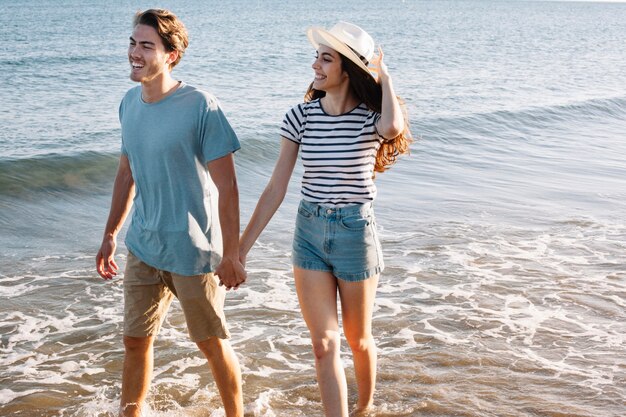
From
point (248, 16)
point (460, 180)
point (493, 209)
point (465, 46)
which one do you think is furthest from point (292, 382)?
point (248, 16)

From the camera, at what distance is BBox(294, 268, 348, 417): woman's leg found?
412cm

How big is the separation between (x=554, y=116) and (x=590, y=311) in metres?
14.5

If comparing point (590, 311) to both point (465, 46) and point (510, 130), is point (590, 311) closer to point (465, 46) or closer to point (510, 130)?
point (510, 130)

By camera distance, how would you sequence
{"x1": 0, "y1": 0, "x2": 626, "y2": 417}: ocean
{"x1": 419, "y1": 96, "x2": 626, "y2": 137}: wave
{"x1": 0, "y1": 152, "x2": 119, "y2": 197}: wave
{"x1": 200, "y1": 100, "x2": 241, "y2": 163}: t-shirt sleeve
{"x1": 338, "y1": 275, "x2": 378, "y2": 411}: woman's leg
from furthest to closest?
{"x1": 419, "y1": 96, "x2": 626, "y2": 137}: wave → {"x1": 0, "y1": 152, "x2": 119, "y2": 197}: wave → {"x1": 0, "y1": 0, "x2": 626, "y2": 417}: ocean → {"x1": 338, "y1": 275, "x2": 378, "y2": 411}: woman's leg → {"x1": 200, "y1": 100, "x2": 241, "y2": 163}: t-shirt sleeve

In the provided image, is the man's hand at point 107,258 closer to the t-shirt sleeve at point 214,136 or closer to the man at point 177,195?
the man at point 177,195

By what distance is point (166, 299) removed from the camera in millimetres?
4348

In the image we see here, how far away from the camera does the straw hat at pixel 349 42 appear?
403cm

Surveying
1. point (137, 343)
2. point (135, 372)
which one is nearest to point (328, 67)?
point (137, 343)

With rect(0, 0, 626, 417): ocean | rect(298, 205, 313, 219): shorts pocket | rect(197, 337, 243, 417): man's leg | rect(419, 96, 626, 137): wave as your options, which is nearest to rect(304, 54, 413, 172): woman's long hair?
rect(298, 205, 313, 219): shorts pocket

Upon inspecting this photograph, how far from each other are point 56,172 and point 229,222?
31.5 feet

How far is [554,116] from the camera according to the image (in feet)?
67.3

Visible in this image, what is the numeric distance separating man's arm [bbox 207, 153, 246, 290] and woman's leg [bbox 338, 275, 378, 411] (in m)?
0.54

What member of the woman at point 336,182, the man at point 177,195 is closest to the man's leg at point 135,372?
the man at point 177,195

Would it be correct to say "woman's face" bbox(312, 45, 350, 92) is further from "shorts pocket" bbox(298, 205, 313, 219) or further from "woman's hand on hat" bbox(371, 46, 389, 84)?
"shorts pocket" bbox(298, 205, 313, 219)
